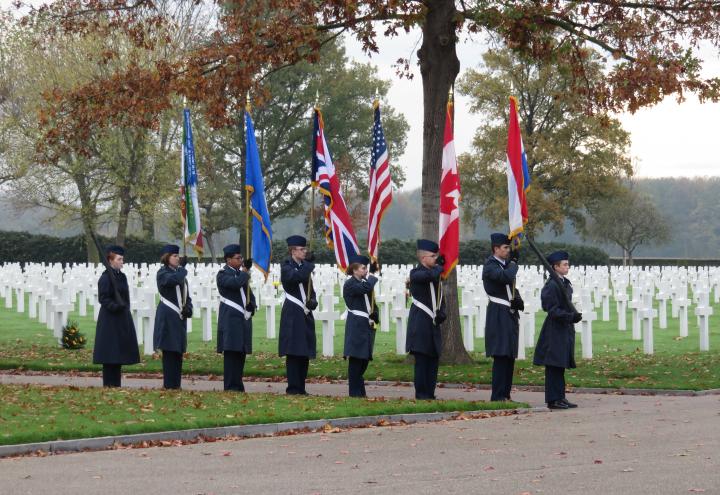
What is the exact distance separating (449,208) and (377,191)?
119 cm

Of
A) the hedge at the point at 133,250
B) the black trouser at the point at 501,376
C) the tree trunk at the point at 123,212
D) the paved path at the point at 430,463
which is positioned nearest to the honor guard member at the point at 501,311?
the black trouser at the point at 501,376

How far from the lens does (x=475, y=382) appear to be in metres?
16.8

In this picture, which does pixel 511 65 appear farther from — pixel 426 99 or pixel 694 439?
pixel 694 439

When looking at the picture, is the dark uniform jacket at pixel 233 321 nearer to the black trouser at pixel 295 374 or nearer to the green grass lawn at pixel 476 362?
the black trouser at pixel 295 374

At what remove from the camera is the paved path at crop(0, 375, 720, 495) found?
27.2 feet

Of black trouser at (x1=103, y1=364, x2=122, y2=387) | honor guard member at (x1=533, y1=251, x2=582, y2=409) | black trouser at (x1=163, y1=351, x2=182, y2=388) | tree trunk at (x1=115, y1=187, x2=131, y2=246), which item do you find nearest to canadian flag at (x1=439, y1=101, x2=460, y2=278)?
honor guard member at (x1=533, y1=251, x2=582, y2=409)

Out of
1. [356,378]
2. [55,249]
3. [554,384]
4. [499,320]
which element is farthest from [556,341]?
[55,249]

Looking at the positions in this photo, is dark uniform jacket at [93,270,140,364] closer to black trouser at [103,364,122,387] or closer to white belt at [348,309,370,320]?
black trouser at [103,364,122,387]

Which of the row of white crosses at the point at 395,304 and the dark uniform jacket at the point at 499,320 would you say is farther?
the row of white crosses at the point at 395,304

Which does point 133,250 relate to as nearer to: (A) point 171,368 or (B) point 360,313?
(A) point 171,368

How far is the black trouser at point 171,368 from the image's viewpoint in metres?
15.3

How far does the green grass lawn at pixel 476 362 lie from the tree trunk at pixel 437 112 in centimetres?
64

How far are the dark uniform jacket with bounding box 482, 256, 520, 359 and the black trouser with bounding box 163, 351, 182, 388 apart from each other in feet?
12.7

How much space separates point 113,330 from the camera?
15.0 m
